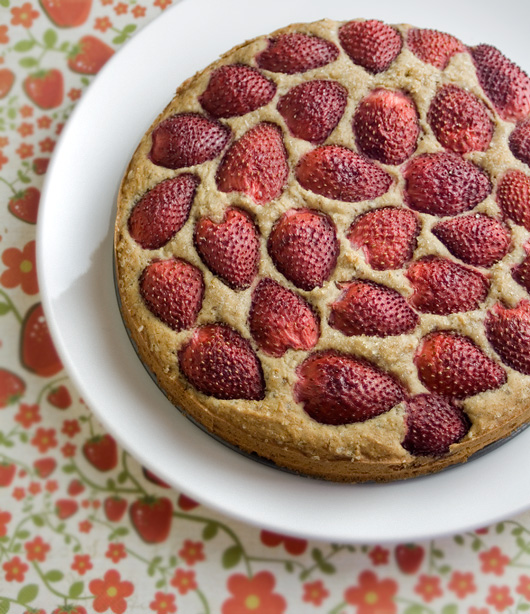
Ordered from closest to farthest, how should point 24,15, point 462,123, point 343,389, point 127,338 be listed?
point 343,389, point 462,123, point 127,338, point 24,15

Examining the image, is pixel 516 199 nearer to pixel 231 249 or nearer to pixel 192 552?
pixel 231 249

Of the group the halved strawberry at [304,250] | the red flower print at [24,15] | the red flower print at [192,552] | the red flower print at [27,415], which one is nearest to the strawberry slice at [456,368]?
the halved strawberry at [304,250]

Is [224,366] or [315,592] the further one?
[315,592]

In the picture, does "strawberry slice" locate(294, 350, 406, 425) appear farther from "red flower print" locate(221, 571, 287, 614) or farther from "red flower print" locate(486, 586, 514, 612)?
"red flower print" locate(486, 586, 514, 612)

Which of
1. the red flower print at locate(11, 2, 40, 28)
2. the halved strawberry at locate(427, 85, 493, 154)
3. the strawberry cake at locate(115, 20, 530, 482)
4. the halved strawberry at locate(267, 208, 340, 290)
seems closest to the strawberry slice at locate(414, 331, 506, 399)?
the strawberry cake at locate(115, 20, 530, 482)

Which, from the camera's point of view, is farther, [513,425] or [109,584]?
[109,584]

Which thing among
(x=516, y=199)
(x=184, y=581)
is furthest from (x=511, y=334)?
(x=184, y=581)

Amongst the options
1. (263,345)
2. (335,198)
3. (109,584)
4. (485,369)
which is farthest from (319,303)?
(109,584)

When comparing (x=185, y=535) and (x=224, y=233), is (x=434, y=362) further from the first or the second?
(x=185, y=535)
